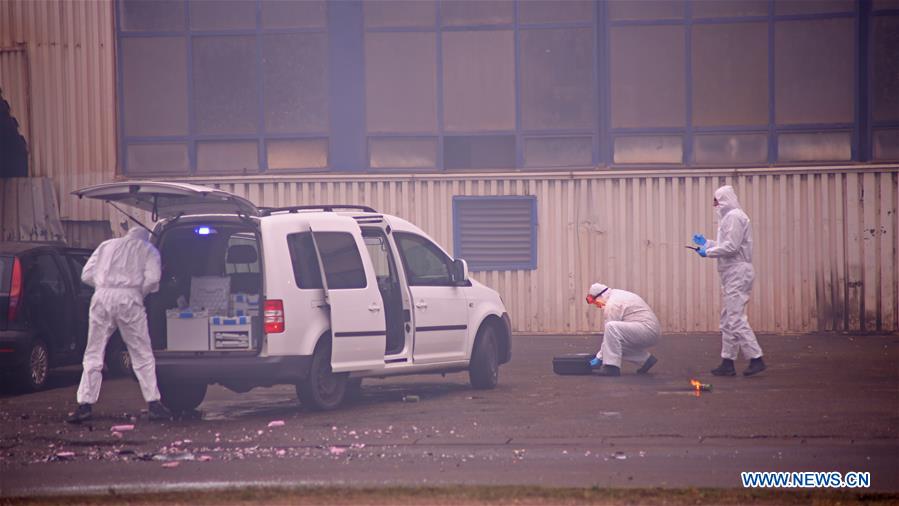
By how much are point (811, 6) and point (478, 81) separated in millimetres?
5420

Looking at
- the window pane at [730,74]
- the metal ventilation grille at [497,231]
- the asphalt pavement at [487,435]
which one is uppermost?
the window pane at [730,74]

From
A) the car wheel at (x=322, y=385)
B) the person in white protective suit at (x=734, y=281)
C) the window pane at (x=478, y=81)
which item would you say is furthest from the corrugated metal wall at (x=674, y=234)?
the car wheel at (x=322, y=385)

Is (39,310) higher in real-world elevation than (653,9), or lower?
lower

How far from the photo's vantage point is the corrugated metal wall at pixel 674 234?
64.2 feet

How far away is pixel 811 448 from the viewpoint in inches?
360

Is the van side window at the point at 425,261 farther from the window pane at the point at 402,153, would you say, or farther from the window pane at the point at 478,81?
the window pane at the point at 478,81

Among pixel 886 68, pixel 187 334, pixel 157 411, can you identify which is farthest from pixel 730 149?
pixel 157 411

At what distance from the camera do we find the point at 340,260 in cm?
A: 1195

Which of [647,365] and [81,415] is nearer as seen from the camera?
[81,415]

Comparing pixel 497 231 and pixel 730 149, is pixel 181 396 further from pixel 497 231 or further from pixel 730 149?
pixel 730 149

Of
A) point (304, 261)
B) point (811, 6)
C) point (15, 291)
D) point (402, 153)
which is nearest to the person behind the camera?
point (304, 261)

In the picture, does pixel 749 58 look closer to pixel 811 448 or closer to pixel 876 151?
pixel 876 151

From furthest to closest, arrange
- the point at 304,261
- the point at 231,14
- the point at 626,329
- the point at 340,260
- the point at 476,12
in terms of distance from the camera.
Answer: the point at 231,14 → the point at 476,12 → the point at 626,329 → the point at 340,260 → the point at 304,261

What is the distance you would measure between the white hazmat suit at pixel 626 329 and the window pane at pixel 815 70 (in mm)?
7274
